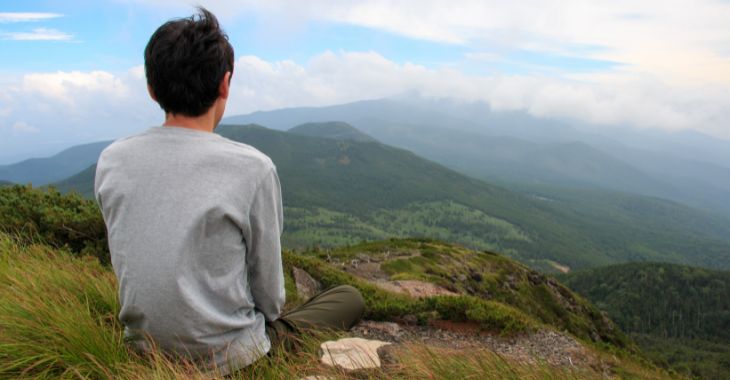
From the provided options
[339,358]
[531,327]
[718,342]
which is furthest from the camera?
[718,342]

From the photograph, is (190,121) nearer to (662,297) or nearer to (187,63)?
(187,63)

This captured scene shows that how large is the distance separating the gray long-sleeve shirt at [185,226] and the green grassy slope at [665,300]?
10207 centimetres

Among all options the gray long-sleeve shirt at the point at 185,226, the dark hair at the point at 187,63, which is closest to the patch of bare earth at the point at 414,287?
the gray long-sleeve shirt at the point at 185,226

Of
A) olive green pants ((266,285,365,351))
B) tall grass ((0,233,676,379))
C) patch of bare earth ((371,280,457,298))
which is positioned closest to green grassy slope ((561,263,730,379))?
patch of bare earth ((371,280,457,298))

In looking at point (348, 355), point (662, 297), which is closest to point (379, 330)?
point (348, 355)

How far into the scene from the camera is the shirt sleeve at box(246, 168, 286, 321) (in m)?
3.25

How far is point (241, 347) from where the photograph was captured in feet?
11.9

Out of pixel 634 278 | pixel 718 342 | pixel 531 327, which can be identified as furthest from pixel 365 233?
pixel 531 327

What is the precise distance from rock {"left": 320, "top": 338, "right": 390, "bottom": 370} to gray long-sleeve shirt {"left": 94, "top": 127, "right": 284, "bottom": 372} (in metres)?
1.10

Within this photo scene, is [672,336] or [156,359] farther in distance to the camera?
[672,336]

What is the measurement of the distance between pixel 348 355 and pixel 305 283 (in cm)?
935

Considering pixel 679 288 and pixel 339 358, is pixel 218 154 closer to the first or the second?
pixel 339 358

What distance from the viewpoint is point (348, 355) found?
→ 14.1 feet

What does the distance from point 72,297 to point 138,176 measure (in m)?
2.52
